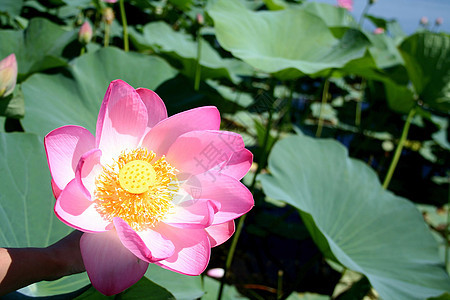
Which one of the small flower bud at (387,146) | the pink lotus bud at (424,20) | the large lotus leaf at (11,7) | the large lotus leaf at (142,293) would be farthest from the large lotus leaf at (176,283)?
the pink lotus bud at (424,20)

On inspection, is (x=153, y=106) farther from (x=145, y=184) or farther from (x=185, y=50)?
(x=185, y=50)

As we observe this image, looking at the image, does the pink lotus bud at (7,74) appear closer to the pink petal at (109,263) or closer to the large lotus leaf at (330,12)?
the pink petal at (109,263)

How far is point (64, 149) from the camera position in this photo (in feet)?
1.49

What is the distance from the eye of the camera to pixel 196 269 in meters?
0.46

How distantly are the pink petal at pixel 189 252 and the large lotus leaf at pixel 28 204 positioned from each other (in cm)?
27

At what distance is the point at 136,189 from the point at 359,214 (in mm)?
1068

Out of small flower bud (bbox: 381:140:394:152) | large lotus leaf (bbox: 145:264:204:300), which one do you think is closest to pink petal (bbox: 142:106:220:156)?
large lotus leaf (bbox: 145:264:204:300)

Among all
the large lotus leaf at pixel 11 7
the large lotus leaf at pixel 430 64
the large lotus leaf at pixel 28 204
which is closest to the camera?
the large lotus leaf at pixel 28 204

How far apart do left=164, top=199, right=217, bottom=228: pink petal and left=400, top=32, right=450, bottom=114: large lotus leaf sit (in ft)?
5.76

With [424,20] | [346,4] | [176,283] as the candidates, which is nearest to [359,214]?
[176,283]

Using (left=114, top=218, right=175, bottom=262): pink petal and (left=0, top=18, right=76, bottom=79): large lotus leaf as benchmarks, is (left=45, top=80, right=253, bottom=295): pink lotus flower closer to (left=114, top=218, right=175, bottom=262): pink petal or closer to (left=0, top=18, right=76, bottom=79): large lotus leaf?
(left=114, top=218, right=175, bottom=262): pink petal

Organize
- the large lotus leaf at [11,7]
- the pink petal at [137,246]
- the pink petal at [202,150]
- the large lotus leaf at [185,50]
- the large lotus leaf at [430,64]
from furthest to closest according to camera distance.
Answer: the large lotus leaf at [430,64]
the large lotus leaf at [185,50]
the large lotus leaf at [11,7]
the pink petal at [202,150]
the pink petal at [137,246]

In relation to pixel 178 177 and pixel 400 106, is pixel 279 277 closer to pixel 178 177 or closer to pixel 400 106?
pixel 178 177

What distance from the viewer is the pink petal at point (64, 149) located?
431mm
